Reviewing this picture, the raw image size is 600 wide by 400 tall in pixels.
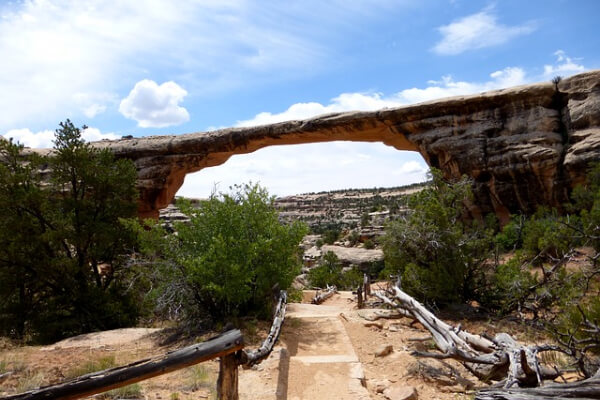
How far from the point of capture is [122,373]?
2617mm

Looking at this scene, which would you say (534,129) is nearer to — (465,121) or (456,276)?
(465,121)

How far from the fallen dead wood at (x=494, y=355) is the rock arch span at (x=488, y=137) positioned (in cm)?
1116

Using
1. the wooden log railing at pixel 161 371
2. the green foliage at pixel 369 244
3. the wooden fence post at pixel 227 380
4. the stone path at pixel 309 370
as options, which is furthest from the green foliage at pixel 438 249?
the green foliage at pixel 369 244

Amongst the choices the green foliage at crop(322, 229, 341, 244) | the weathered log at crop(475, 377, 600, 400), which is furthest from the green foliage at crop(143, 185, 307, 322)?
the green foliage at crop(322, 229, 341, 244)

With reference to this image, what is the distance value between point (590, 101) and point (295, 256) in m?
12.6

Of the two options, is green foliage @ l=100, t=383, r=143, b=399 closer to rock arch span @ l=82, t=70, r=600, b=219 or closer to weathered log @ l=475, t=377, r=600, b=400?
weathered log @ l=475, t=377, r=600, b=400

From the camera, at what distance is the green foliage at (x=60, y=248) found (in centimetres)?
910

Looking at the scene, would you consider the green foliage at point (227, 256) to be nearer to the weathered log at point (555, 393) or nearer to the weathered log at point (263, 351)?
the weathered log at point (263, 351)

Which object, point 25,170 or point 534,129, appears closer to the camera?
→ point 25,170

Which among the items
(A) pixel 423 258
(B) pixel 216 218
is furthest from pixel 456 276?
(B) pixel 216 218

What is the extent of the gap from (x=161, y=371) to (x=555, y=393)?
2495 mm

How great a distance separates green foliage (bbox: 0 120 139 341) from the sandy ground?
1.86m

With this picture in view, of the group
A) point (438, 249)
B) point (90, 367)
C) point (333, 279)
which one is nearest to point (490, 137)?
point (438, 249)

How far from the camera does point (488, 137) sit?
15055mm
